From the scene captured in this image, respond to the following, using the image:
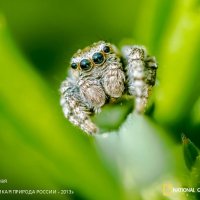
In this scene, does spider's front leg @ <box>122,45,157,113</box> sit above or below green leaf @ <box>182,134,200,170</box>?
above

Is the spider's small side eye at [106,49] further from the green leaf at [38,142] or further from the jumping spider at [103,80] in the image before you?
the green leaf at [38,142]

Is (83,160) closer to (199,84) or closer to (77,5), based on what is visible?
(199,84)

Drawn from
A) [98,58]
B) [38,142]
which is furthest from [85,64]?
[38,142]

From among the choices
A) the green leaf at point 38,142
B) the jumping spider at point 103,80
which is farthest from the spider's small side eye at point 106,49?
the green leaf at point 38,142

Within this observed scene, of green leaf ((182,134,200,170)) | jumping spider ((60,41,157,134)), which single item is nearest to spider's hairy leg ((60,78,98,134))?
jumping spider ((60,41,157,134))

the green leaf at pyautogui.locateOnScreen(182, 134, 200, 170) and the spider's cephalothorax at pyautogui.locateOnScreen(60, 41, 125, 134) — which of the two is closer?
the green leaf at pyautogui.locateOnScreen(182, 134, 200, 170)

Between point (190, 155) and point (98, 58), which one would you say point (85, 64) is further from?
point (190, 155)

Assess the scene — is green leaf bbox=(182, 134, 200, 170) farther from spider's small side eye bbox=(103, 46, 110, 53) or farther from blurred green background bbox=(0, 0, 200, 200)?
spider's small side eye bbox=(103, 46, 110, 53)
